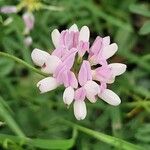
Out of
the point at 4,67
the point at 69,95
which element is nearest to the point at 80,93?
the point at 69,95

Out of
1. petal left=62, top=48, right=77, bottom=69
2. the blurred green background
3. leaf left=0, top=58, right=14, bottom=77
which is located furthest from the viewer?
leaf left=0, top=58, right=14, bottom=77

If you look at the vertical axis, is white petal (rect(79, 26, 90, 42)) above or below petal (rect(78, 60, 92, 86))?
above

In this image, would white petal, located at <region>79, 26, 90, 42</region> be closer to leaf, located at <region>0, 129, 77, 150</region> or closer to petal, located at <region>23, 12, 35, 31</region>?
leaf, located at <region>0, 129, 77, 150</region>

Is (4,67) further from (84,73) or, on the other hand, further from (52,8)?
(84,73)

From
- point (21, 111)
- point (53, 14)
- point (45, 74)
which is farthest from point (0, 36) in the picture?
point (45, 74)

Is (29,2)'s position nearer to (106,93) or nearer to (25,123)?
(25,123)

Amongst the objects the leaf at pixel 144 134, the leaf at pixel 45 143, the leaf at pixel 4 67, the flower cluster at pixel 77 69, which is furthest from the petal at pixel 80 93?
the leaf at pixel 4 67

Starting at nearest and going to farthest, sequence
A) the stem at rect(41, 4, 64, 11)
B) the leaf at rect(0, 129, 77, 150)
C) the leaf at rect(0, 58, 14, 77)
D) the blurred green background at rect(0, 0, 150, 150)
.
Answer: the leaf at rect(0, 129, 77, 150)
the blurred green background at rect(0, 0, 150, 150)
the leaf at rect(0, 58, 14, 77)
the stem at rect(41, 4, 64, 11)

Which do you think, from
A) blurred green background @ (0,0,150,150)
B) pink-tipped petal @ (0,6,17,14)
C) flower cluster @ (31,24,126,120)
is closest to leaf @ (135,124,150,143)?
blurred green background @ (0,0,150,150)
